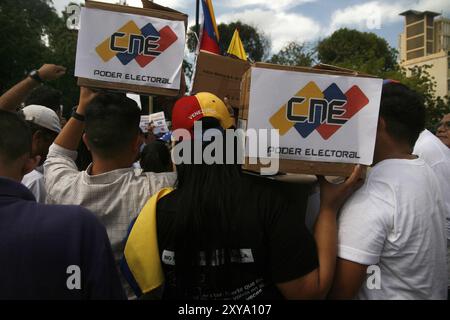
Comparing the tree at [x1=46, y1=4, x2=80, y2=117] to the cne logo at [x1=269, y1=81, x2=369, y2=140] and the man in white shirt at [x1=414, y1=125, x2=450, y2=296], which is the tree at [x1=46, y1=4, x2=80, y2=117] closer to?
the man in white shirt at [x1=414, y1=125, x2=450, y2=296]

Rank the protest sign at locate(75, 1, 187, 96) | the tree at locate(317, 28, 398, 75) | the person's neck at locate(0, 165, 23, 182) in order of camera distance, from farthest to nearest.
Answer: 1. the tree at locate(317, 28, 398, 75)
2. the protest sign at locate(75, 1, 187, 96)
3. the person's neck at locate(0, 165, 23, 182)

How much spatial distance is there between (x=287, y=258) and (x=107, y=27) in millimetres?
1506

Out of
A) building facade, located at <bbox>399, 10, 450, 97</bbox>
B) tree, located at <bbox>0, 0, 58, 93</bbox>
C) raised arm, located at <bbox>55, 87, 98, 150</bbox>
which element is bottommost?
raised arm, located at <bbox>55, 87, 98, 150</bbox>

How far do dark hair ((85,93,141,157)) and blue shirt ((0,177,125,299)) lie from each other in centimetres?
64

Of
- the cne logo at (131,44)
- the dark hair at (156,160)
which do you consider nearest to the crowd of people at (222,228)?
the cne logo at (131,44)

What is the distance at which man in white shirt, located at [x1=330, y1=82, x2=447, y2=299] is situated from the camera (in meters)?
1.77

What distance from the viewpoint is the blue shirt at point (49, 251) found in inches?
54.1

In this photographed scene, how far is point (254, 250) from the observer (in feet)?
5.45

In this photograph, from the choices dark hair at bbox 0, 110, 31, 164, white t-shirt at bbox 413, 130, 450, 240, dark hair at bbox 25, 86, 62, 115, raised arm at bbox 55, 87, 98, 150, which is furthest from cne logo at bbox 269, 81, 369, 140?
dark hair at bbox 25, 86, 62, 115

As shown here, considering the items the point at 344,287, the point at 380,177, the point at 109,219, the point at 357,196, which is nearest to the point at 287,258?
the point at 344,287

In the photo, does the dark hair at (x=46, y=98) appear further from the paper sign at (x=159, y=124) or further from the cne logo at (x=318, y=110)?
the paper sign at (x=159, y=124)

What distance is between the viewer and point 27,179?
255cm

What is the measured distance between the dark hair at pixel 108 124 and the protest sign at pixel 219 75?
0.50 m

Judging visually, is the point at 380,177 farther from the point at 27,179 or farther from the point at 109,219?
the point at 27,179
